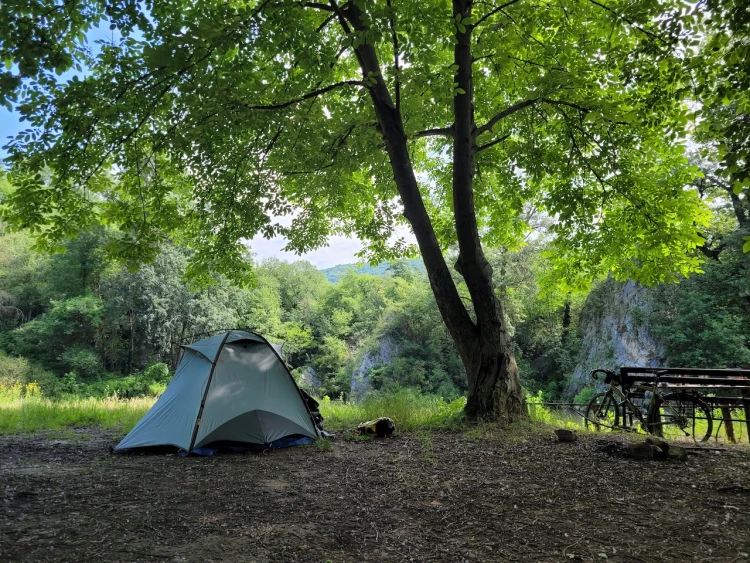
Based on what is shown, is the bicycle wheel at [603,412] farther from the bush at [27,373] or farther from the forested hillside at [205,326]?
the bush at [27,373]

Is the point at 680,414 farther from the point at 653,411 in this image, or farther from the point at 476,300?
the point at 476,300

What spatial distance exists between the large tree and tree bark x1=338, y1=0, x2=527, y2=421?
1.1 inches

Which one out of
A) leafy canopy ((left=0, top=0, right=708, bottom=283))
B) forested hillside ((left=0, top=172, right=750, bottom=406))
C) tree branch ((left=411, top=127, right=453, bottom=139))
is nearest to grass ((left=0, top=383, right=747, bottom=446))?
leafy canopy ((left=0, top=0, right=708, bottom=283))

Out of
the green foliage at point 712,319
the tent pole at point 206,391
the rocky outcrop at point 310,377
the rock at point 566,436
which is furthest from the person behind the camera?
the rocky outcrop at point 310,377

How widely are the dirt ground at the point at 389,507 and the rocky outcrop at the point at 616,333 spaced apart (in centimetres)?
1496

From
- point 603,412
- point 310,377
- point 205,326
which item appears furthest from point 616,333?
point 310,377

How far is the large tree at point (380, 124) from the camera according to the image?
17.2 ft

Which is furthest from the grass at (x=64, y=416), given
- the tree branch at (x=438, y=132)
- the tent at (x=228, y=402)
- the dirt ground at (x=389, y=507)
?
the tree branch at (x=438, y=132)

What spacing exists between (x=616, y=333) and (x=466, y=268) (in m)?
15.8

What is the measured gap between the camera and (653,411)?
19.9 feet

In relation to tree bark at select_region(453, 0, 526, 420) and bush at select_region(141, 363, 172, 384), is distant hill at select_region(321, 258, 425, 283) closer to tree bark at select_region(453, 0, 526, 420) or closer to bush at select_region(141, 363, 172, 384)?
bush at select_region(141, 363, 172, 384)

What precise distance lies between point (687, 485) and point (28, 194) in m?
8.19

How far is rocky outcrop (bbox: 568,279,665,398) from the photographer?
18062mm

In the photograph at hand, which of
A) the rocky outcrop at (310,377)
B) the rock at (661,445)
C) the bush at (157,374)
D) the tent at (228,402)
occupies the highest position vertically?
the tent at (228,402)
